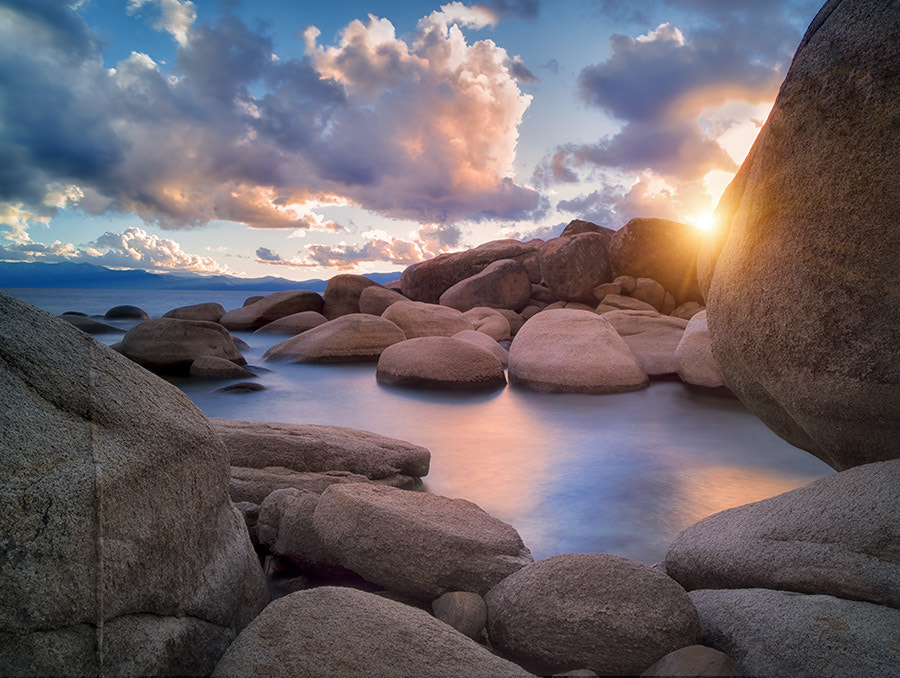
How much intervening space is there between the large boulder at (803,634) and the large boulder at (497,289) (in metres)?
16.4

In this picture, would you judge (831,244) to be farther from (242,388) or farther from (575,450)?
(242,388)

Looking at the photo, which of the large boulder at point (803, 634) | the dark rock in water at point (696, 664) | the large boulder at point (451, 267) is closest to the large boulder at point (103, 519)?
the dark rock in water at point (696, 664)

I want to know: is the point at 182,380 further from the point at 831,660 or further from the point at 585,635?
the point at 831,660

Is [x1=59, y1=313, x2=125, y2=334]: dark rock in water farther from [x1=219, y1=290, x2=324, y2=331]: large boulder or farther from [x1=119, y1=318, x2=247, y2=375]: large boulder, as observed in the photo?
[x1=119, y1=318, x2=247, y2=375]: large boulder

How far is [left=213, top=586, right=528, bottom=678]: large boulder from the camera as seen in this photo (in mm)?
1671

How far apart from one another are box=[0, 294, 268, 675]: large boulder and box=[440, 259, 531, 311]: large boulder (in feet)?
54.2

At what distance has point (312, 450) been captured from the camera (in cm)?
395

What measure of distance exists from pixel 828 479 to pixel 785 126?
1760mm

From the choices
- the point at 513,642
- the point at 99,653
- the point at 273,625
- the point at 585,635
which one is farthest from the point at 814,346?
the point at 99,653

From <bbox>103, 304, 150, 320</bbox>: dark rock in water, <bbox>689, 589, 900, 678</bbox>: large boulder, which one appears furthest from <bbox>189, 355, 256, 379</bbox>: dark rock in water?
<bbox>103, 304, 150, 320</bbox>: dark rock in water

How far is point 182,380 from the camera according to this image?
9258 mm

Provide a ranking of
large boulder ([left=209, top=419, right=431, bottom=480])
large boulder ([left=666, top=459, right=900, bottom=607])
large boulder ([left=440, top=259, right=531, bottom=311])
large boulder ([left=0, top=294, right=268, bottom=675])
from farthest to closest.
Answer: large boulder ([left=440, top=259, right=531, bottom=311]) < large boulder ([left=209, top=419, right=431, bottom=480]) < large boulder ([left=666, top=459, right=900, bottom=607]) < large boulder ([left=0, top=294, right=268, bottom=675])

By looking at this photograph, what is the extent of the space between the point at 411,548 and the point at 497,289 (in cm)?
1619

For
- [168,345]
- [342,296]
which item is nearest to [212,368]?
[168,345]
